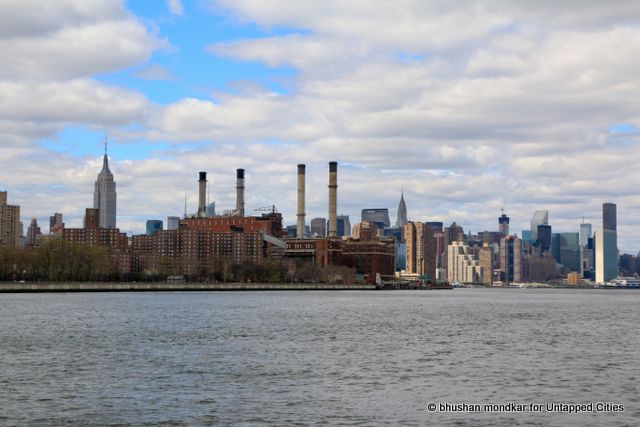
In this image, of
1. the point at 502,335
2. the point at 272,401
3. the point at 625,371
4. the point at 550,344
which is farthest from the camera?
the point at 502,335

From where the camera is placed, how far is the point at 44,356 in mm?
64125

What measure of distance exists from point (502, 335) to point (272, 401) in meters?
49.1

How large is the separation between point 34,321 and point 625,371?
2693 inches

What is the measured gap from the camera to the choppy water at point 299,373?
41844 millimetres

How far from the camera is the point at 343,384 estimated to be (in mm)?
51156

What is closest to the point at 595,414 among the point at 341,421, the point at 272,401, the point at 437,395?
the point at 437,395

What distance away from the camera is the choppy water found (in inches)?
1647

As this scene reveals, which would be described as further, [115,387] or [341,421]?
[115,387]

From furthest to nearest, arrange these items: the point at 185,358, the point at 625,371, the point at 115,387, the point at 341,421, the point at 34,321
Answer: the point at 34,321
the point at 185,358
the point at 625,371
the point at 115,387
the point at 341,421

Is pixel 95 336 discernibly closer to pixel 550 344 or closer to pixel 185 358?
pixel 185 358

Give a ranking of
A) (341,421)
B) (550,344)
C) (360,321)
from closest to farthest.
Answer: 1. (341,421)
2. (550,344)
3. (360,321)

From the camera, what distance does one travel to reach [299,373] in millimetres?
55750

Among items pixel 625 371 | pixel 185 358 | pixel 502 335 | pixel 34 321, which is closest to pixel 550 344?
pixel 502 335

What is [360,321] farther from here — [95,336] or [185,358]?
[185,358]
